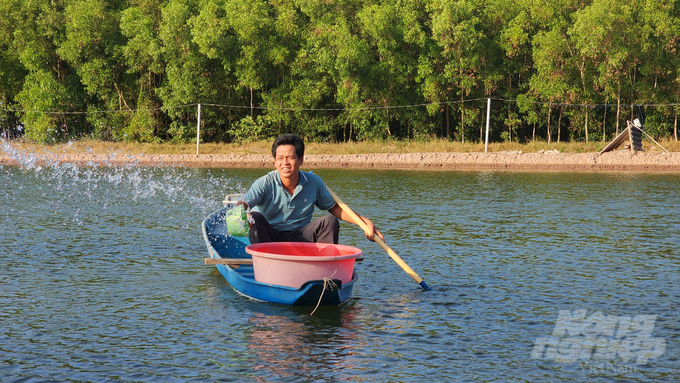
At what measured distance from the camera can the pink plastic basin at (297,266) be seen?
6759 mm

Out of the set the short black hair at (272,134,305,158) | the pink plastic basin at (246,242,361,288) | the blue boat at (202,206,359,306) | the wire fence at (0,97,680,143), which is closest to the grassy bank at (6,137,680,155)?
the wire fence at (0,97,680,143)

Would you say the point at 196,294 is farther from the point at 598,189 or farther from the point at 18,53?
the point at 18,53

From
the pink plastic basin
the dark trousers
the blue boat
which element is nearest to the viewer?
the pink plastic basin

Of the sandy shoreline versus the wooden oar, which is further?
the sandy shoreline

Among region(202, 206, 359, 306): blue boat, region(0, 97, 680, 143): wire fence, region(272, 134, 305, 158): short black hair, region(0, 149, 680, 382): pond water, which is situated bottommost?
region(0, 149, 680, 382): pond water

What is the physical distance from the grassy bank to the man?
26.0 metres

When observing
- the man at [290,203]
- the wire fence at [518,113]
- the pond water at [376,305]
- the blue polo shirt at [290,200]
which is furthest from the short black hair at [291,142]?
the wire fence at [518,113]

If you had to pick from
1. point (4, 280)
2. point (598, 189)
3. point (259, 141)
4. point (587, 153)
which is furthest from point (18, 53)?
point (4, 280)

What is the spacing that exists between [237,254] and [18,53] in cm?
3541

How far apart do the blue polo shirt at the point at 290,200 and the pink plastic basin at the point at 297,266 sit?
49 cm

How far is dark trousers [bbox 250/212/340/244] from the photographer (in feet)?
24.8

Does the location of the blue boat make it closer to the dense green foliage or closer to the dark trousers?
the dark trousers

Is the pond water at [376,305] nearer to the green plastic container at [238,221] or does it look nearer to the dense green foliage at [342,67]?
the green plastic container at [238,221]

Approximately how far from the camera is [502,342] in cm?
623
